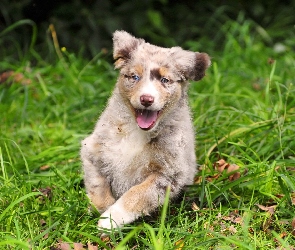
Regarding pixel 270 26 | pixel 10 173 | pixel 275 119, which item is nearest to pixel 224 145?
pixel 275 119

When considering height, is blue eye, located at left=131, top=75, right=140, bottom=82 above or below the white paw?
above

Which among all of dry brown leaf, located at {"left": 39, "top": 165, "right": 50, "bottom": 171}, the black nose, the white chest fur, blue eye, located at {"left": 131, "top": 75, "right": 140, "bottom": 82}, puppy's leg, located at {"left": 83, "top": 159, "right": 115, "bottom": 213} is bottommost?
dry brown leaf, located at {"left": 39, "top": 165, "right": 50, "bottom": 171}

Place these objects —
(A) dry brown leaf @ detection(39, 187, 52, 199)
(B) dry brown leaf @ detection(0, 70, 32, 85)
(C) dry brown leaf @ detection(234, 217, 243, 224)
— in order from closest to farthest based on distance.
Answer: (C) dry brown leaf @ detection(234, 217, 243, 224) → (A) dry brown leaf @ detection(39, 187, 52, 199) → (B) dry brown leaf @ detection(0, 70, 32, 85)

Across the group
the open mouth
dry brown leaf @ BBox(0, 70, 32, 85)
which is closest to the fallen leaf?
the open mouth

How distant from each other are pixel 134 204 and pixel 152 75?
2.70 feet

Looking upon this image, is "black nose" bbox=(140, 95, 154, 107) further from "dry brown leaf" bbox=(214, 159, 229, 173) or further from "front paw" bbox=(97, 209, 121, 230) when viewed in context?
"dry brown leaf" bbox=(214, 159, 229, 173)

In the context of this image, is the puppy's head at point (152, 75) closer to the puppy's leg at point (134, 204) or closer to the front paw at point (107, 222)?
the puppy's leg at point (134, 204)

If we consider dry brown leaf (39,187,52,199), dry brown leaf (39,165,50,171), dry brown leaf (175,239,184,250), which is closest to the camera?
dry brown leaf (175,239,184,250)

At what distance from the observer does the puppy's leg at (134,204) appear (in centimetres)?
441

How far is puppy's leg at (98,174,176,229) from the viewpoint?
174 inches

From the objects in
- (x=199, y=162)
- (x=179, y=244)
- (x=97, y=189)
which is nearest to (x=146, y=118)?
(x=97, y=189)

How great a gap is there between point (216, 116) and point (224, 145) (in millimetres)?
493

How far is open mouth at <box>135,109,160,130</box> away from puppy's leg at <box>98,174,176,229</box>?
369mm

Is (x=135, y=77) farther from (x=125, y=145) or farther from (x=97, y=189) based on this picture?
(x=97, y=189)
